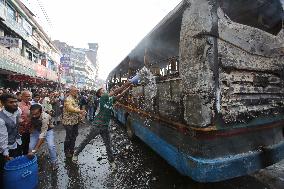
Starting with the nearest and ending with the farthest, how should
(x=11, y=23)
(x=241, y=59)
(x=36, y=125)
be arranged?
(x=241, y=59), (x=36, y=125), (x=11, y=23)

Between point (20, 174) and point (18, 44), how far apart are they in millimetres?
11305

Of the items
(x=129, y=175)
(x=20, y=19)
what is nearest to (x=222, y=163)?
(x=129, y=175)

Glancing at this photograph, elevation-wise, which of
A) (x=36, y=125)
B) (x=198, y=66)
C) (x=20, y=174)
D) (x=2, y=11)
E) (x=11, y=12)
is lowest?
(x=20, y=174)

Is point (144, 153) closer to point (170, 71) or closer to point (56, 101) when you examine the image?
point (170, 71)

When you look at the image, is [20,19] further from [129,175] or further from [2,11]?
[129,175]

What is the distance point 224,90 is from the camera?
3500 millimetres

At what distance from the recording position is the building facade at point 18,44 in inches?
699

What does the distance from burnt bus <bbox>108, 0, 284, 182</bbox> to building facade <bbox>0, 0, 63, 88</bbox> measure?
11.8 m

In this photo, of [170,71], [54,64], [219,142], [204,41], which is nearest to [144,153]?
[170,71]

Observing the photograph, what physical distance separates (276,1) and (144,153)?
4873 millimetres

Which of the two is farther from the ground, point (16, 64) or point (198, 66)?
point (16, 64)

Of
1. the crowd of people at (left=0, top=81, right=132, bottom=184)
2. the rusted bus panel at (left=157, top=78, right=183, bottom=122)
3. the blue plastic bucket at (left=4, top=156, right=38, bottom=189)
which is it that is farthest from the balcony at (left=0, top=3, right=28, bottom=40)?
the rusted bus panel at (left=157, top=78, right=183, bottom=122)

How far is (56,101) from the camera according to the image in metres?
11.8

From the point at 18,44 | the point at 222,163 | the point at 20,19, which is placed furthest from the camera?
the point at 20,19
